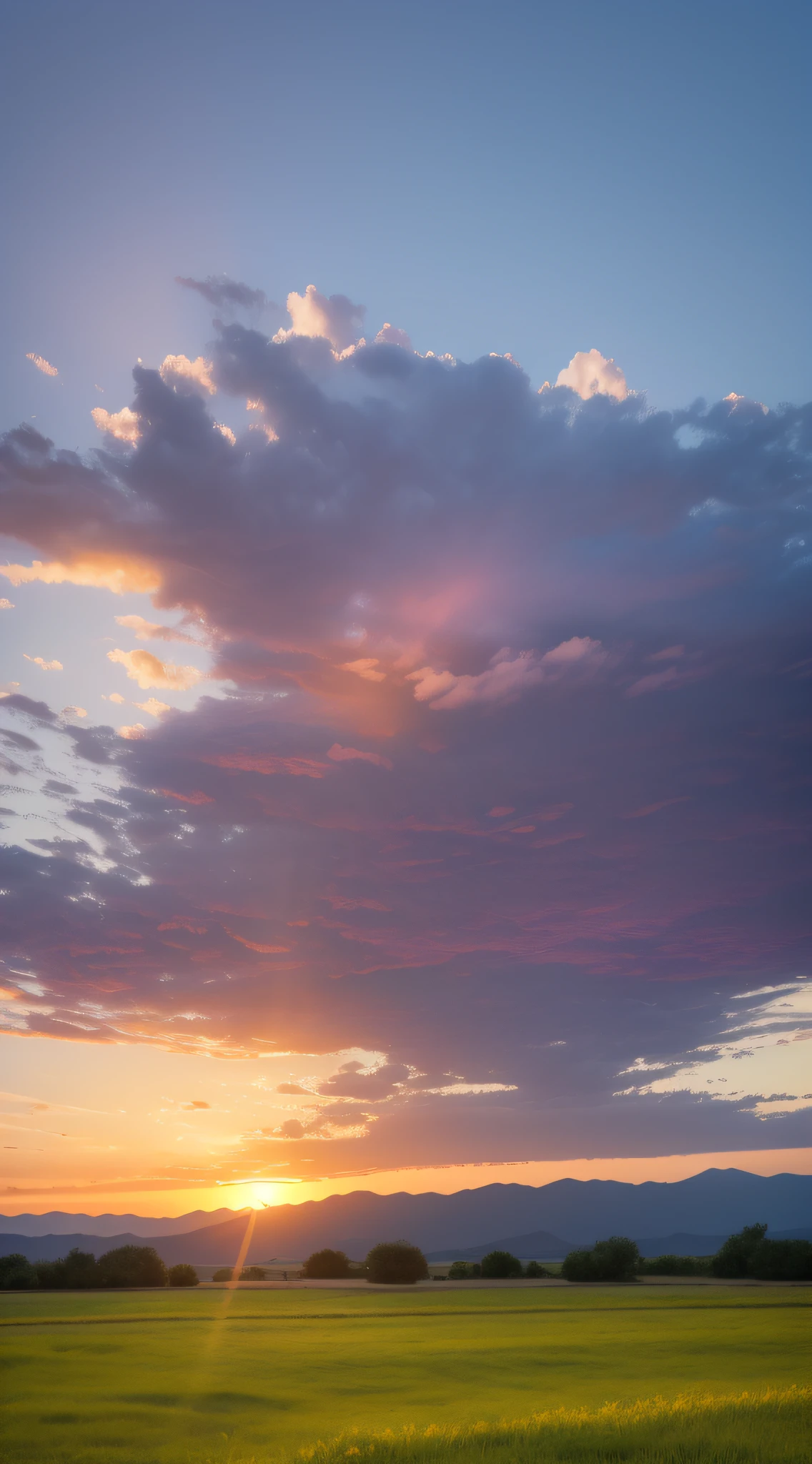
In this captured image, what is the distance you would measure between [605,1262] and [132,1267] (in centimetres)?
4378

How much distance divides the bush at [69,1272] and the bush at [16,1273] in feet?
2.41

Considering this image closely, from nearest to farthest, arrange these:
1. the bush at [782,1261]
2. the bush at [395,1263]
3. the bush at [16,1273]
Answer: the bush at [16,1273]
the bush at [782,1261]
the bush at [395,1263]

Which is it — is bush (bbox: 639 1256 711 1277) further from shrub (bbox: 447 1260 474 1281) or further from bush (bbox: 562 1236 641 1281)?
shrub (bbox: 447 1260 474 1281)

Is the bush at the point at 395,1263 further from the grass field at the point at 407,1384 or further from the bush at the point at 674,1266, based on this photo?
the grass field at the point at 407,1384

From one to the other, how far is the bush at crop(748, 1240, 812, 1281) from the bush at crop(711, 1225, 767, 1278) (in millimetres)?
1700

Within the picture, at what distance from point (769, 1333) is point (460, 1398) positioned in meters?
19.6

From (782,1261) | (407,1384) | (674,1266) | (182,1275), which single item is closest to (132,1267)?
(182,1275)

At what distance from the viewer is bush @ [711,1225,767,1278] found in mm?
79188

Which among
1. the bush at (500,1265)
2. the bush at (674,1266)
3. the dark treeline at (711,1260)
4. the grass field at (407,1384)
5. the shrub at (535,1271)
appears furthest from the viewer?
the shrub at (535,1271)

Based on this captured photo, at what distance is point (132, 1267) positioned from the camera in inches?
3056

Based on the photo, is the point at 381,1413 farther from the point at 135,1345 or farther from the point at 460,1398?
the point at 135,1345

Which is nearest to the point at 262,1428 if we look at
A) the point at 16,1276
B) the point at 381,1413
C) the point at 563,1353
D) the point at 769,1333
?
the point at 381,1413

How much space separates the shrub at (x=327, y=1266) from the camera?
86.0 meters

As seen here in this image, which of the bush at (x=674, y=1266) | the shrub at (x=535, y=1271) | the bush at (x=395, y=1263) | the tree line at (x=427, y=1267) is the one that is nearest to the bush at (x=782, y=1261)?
the tree line at (x=427, y=1267)
